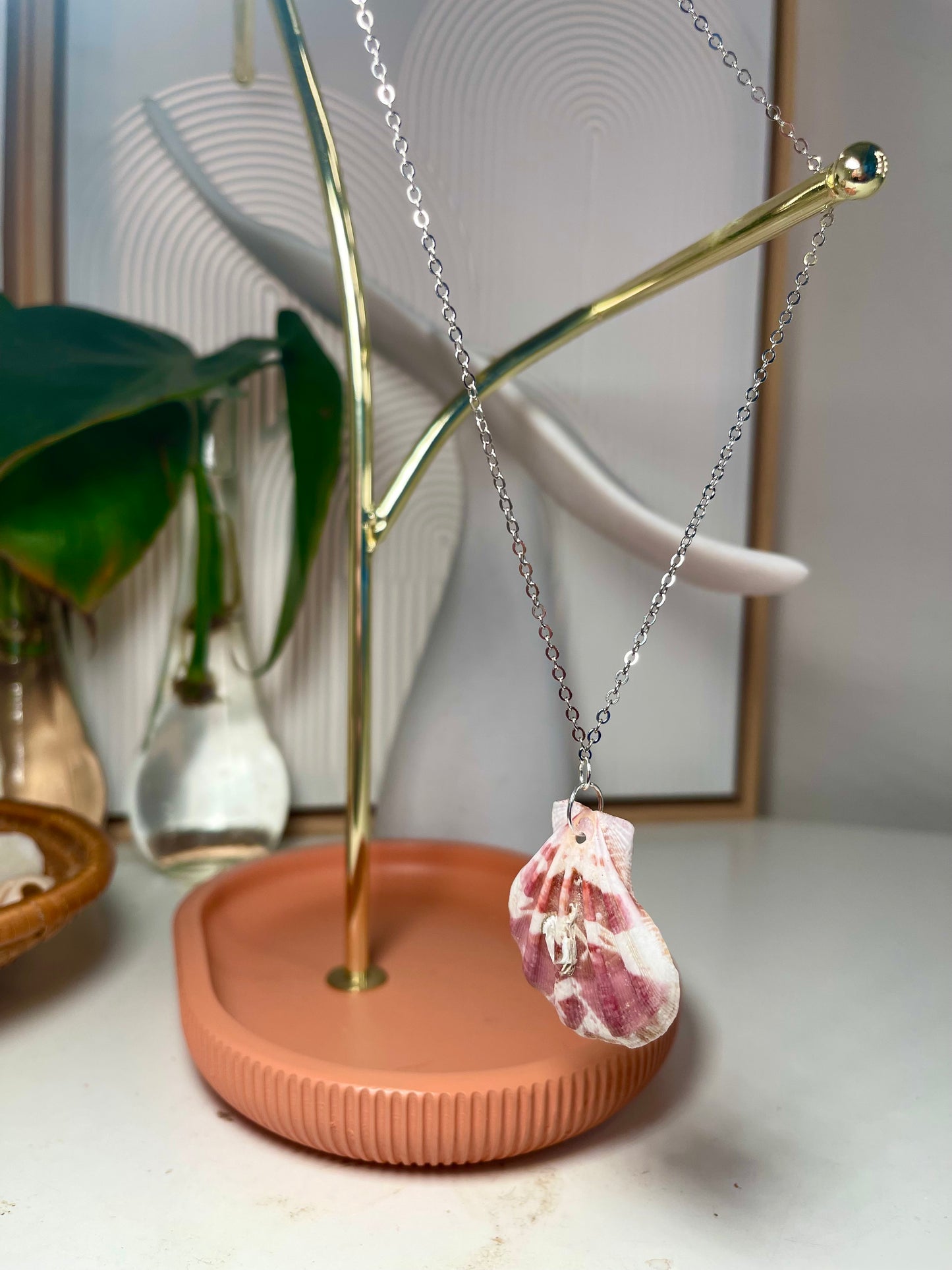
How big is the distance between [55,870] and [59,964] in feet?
0.15

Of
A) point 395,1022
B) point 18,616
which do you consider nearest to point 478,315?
point 18,616

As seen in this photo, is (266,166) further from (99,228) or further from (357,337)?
(357,337)

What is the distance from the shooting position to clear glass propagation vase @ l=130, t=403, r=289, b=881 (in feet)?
2.01

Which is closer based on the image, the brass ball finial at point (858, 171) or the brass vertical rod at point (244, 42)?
the brass ball finial at point (858, 171)

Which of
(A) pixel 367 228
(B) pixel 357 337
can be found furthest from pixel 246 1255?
(A) pixel 367 228

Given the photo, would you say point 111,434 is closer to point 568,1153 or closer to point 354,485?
point 354,485

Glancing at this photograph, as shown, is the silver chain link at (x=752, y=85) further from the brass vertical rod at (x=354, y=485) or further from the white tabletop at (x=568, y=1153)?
the white tabletop at (x=568, y=1153)

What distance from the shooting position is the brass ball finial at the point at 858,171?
29cm

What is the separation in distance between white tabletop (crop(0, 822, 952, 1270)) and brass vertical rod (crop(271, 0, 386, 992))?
0.30 feet

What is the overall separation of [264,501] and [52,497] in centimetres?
14

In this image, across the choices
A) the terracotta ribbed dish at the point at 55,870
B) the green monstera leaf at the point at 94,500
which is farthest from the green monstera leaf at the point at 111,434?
the terracotta ribbed dish at the point at 55,870

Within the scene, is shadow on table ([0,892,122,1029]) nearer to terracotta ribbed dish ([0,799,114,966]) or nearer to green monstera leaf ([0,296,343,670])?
terracotta ribbed dish ([0,799,114,966])

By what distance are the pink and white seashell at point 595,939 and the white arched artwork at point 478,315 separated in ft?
0.98

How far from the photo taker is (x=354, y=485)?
1.34ft
